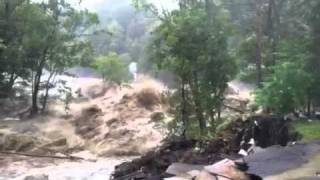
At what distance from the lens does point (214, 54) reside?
61.1 ft

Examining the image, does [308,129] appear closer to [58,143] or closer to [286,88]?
[286,88]

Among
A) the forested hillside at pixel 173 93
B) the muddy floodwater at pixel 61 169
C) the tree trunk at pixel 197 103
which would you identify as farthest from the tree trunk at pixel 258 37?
the muddy floodwater at pixel 61 169

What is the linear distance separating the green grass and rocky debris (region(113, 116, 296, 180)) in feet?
1.44

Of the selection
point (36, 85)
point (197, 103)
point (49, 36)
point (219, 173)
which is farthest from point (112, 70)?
point (219, 173)

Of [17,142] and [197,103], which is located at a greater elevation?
[197,103]

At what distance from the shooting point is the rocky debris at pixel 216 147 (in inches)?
548

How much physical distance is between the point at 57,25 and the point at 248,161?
21359 mm

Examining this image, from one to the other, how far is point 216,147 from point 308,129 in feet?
9.94

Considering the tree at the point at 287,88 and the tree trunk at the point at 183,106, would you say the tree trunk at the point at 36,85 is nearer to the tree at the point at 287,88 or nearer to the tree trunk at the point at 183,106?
the tree trunk at the point at 183,106

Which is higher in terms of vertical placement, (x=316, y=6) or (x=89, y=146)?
(x=316, y=6)

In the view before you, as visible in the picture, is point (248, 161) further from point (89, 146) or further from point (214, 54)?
point (89, 146)

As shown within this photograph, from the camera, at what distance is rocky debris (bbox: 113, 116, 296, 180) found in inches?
548

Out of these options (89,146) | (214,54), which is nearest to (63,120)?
(89,146)

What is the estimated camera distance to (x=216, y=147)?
14.7m
